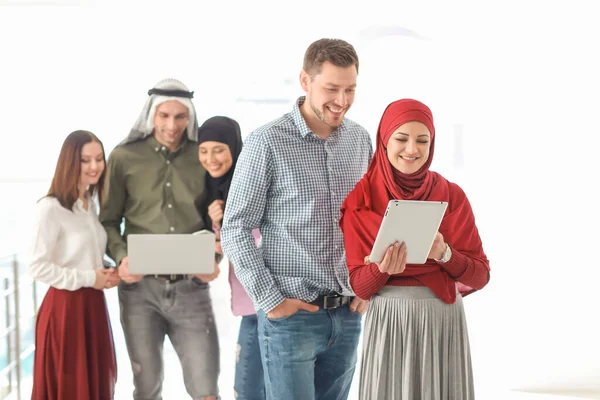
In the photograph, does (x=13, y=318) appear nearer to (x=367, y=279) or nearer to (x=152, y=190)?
(x=152, y=190)

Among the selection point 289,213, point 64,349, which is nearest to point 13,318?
point 64,349

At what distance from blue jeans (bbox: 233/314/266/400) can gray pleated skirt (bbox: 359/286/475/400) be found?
3.48 ft

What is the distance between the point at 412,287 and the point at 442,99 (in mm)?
2509

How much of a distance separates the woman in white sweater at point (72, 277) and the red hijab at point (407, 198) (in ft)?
4.90

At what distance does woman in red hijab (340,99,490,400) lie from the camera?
2.47 m

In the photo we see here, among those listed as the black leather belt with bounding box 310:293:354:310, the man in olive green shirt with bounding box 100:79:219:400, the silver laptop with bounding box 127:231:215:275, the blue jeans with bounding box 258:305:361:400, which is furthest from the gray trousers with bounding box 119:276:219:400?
the black leather belt with bounding box 310:293:354:310

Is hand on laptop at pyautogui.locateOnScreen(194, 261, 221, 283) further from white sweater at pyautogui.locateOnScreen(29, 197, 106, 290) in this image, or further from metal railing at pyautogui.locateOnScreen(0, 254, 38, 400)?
metal railing at pyautogui.locateOnScreen(0, 254, 38, 400)

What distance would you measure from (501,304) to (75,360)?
2.86 m

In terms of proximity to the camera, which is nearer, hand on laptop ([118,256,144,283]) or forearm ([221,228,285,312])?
forearm ([221,228,285,312])

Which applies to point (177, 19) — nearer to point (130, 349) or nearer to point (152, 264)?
point (152, 264)

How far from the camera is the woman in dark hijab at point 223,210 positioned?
349 cm

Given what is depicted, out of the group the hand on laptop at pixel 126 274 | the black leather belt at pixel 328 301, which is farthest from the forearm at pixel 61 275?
the black leather belt at pixel 328 301

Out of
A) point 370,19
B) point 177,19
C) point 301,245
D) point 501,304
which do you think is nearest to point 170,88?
point 177,19

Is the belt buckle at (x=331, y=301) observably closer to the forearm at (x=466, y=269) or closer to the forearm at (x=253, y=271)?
the forearm at (x=253, y=271)
